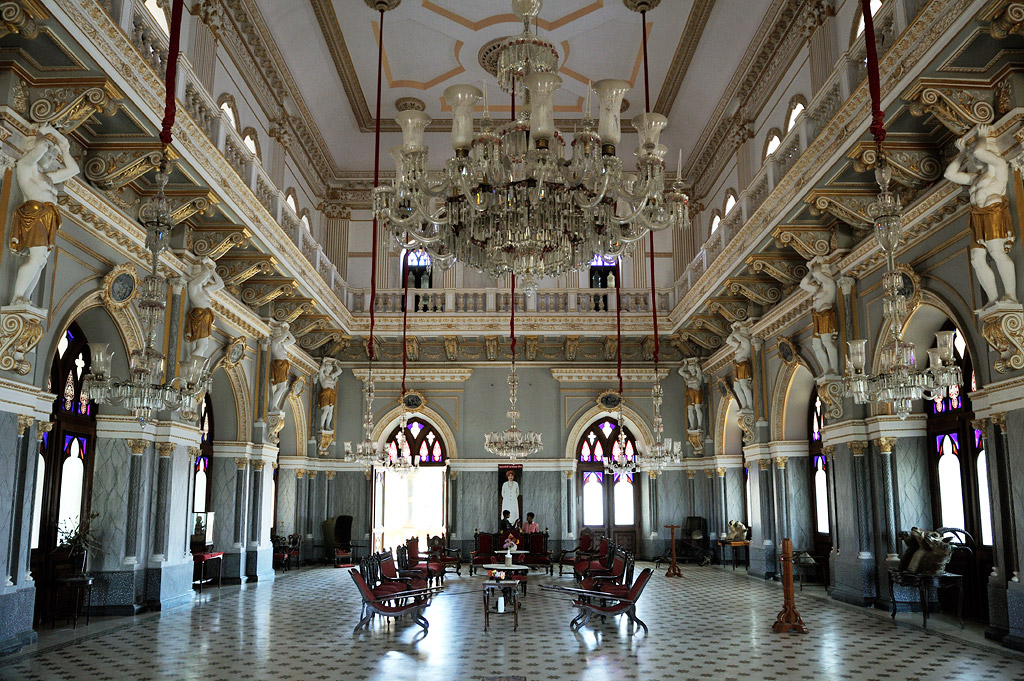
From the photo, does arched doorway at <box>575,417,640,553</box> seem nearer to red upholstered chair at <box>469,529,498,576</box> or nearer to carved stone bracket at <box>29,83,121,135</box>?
red upholstered chair at <box>469,529,498,576</box>

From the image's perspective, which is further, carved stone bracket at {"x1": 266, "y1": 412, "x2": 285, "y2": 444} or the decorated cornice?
the decorated cornice

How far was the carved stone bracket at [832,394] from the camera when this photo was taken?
12328 millimetres

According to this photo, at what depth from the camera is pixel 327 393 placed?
805 inches

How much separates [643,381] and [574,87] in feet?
25.0

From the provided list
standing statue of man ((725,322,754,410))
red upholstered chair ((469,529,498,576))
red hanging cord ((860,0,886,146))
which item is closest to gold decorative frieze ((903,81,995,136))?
red hanging cord ((860,0,886,146))

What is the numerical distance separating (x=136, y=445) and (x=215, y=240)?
3.22m

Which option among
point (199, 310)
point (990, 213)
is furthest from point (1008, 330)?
point (199, 310)

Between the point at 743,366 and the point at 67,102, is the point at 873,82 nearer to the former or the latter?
the point at 67,102

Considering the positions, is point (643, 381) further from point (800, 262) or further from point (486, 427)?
point (800, 262)

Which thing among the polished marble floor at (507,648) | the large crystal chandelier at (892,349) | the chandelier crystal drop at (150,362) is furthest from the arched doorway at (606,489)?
the chandelier crystal drop at (150,362)

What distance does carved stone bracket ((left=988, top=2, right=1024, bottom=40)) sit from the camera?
6.97 meters

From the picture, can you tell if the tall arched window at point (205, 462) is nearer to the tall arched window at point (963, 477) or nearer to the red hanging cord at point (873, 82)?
the tall arched window at point (963, 477)

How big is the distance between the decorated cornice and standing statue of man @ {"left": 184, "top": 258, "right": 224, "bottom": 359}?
10.4 metres

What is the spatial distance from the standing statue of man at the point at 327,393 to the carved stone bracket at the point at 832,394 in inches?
480
